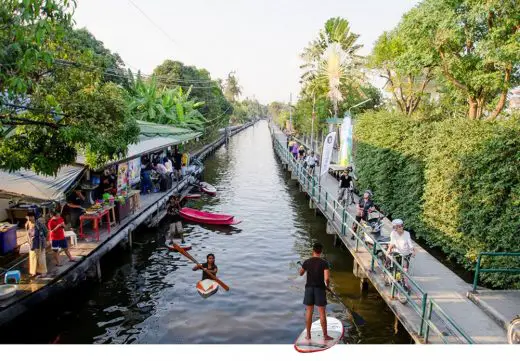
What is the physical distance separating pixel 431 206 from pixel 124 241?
11.9 metres

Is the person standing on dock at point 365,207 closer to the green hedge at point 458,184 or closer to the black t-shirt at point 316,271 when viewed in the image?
the green hedge at point 458,184

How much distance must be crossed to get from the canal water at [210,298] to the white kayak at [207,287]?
0.20 meters

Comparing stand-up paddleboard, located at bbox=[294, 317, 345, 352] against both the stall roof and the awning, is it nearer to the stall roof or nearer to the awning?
the awning

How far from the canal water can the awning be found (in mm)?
3073

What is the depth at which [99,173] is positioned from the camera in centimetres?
1739

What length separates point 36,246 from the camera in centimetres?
1110

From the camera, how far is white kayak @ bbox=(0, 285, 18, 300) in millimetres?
10000

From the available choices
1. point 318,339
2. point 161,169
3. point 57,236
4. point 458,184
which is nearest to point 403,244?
point 318,339

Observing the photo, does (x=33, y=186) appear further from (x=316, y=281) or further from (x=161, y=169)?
(x=161, y=169)

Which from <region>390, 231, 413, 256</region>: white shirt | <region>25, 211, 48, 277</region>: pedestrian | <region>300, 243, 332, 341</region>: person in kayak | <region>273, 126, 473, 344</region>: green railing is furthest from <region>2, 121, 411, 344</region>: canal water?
<region>300, 243, 332, 341</region>: person in kayak

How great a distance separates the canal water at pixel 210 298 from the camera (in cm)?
1078

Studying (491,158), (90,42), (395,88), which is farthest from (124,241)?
(90,42)

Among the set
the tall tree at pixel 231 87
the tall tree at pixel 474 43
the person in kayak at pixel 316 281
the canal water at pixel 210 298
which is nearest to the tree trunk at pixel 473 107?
the tall tree at pixel 474 43
